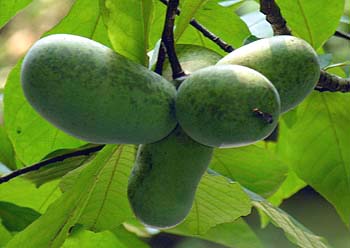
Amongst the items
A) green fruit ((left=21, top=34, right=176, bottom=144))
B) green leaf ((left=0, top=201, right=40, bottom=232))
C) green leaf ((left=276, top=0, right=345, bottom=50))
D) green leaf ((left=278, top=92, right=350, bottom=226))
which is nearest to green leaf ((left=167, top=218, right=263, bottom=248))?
green leaf ((left=278, top=92, right=350, bottom=226))

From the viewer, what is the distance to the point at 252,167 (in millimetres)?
1207

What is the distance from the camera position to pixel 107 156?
852 millimetres

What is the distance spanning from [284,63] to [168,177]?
0.52 feet

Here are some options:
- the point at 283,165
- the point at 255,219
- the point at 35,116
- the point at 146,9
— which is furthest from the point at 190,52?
the point at 255,219

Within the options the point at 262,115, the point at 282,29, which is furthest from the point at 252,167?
the point at 262,115

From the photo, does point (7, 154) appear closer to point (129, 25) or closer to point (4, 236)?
point (4, 236)

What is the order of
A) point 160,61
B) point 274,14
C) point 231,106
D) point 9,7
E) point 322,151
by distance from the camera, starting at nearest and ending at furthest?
point 231,106 < point 160,61 < point 274,14 < point 9,7 < point 322,151

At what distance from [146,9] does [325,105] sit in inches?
18.5

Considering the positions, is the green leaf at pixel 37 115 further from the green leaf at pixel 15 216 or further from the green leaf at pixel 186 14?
the green leaf at pixel 186 14

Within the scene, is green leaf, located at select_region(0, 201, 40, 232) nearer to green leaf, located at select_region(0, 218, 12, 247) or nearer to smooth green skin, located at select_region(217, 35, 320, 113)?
green leaf, located at select_region(0, 218, 12, 247)

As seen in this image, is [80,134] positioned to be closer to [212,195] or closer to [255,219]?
[212,195]

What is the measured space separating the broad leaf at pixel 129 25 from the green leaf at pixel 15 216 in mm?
459

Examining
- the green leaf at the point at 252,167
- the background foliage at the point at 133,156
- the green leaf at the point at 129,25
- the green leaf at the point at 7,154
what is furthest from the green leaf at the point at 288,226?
the green leaf at the point at 7,154

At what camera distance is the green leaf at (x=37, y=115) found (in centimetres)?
111
